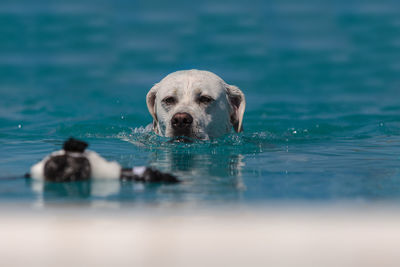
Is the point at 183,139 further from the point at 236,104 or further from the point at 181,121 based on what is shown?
the point at 236,104

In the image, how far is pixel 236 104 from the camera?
24.7ft

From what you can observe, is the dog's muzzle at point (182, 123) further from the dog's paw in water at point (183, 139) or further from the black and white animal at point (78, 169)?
the black and white animal at point (78, 169)

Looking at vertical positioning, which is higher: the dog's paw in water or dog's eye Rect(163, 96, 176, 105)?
dog's eye Rect(163, 96, 176, 105)

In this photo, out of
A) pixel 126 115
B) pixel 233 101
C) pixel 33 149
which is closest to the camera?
pixel 33 149

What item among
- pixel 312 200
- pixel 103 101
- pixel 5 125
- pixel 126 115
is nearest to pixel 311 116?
pixel 126 115

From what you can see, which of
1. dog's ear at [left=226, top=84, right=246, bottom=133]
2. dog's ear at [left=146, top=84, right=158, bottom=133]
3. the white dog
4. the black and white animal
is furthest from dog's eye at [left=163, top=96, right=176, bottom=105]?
the black and white animal

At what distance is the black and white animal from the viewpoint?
12.2ft

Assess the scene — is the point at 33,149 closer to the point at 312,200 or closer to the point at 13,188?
the point at 13,188

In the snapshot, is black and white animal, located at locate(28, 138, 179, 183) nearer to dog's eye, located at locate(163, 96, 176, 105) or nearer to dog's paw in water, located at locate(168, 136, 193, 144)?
dog's paw in water, located at locate(168, 136, 193, 144)

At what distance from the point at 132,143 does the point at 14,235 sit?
5.18 metres

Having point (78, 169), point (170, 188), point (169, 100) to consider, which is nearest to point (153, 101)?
point (169, 100)

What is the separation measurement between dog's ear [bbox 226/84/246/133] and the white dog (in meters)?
0.01

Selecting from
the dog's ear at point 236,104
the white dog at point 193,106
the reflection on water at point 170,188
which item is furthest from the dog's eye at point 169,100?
the reflection on water at point 170,188

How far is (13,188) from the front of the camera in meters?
4.04
